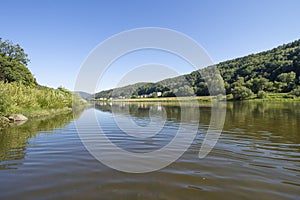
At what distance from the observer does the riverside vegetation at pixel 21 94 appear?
1938 centimetres

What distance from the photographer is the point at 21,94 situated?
23047 millimetres

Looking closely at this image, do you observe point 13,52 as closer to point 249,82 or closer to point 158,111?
point 158,111

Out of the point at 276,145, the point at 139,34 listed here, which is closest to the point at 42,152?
the point at 276,145

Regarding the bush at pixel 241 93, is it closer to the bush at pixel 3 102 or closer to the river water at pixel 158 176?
the river water at pixel 158 176

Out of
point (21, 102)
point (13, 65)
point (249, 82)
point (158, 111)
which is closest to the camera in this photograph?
point (21, 102)

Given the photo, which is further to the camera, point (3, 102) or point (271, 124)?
point (3, 102)

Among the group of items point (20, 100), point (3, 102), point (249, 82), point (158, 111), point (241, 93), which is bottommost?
point (158, 111)

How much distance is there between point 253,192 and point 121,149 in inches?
205

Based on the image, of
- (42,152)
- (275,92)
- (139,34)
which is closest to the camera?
(42,152)

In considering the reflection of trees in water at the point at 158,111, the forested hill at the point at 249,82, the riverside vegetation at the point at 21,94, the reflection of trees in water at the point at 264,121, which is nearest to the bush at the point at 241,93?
the forested hill at the point at 249,82

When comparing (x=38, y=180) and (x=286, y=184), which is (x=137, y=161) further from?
(x=286, y=184)

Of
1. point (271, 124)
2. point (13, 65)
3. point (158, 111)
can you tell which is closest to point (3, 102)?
point (271, 124)

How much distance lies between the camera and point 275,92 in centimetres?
9338

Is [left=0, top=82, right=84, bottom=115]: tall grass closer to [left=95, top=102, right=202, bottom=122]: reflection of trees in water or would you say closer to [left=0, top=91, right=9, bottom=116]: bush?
[left=0, top=91, right=9, bottom=116]: bush
